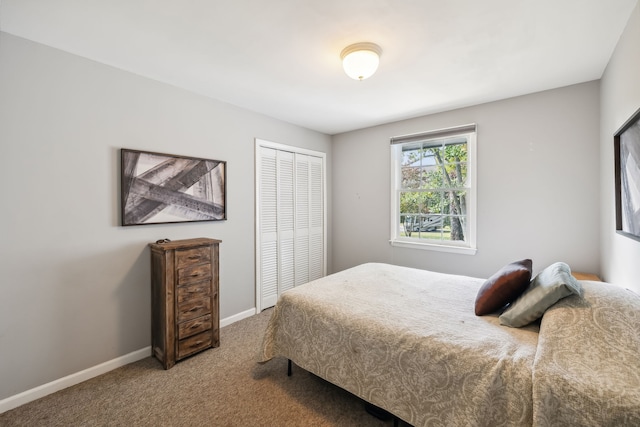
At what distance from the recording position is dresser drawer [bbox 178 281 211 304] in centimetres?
233

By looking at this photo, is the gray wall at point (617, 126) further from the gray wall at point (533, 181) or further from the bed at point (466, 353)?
the bed at point (466, 353)

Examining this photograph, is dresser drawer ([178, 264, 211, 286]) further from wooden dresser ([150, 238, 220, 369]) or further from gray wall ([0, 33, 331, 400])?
gray wall ([0, 33, 331, 400])

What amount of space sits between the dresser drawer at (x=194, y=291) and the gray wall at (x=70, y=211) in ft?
1.34

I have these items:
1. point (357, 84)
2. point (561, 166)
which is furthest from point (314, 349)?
point (561, 166)

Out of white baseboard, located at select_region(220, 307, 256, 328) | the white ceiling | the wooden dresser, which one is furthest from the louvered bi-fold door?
the white ceiling

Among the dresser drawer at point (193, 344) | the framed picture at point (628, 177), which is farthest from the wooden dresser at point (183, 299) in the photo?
the framed picture at point (628, 177)

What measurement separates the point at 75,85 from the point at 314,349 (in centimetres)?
266

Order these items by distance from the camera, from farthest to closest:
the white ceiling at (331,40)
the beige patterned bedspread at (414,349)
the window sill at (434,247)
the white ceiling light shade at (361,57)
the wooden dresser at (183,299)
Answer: the window sill at (434,247) → the wooden dresser at (183,299) → the white ceiling light shade at (361,57) → the white ceiling at (331,40) → the beige patterned bedspread at (414,349)

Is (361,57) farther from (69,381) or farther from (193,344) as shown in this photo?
(69,381)

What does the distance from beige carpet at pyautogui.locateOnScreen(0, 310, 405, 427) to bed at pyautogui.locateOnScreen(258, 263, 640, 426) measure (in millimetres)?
235

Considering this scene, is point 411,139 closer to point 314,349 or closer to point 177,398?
point 314,349

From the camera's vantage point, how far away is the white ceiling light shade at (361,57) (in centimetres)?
193

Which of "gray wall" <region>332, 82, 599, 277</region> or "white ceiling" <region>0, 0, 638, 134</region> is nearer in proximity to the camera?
"white ceiling" <region>0, 0, 638, 134</region>

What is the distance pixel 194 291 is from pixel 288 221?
1.65 meters
